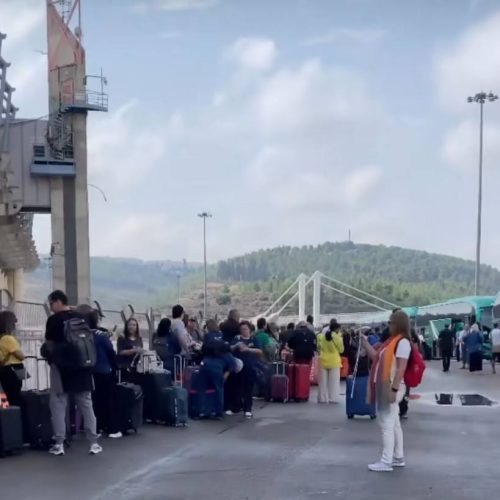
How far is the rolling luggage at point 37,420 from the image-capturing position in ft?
35.0

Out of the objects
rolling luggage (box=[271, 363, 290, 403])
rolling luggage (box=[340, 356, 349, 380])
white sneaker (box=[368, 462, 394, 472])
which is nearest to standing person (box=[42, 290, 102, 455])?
white sneaker (box=[368, 462, 394, 472])

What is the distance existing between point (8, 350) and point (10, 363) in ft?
0.54

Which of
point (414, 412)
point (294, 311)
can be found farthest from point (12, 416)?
point (294, 311)

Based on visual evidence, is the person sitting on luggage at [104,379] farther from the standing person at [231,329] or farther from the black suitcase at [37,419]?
the standing person at [231,329]

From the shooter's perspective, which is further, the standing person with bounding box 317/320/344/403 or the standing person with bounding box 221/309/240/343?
the standing person with bounding box 317/320/344/403

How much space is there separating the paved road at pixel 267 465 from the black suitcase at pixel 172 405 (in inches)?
10.7

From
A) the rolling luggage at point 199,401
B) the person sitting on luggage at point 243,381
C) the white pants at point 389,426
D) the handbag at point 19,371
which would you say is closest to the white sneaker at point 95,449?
the handbag at point 19,371

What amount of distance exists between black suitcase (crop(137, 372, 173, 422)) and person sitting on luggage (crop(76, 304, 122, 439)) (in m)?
1.20

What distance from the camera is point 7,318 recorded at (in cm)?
1072

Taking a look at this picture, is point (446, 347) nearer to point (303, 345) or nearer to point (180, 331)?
point (303, 345)

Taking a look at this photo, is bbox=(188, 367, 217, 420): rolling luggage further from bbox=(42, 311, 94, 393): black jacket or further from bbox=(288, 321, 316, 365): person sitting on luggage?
bbox=(288, 321, 316, 365): person sitting on luggage

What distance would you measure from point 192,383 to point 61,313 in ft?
14.4

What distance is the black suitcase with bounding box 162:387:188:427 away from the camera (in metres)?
12.9

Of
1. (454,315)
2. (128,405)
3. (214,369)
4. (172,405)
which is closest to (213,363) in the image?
(214,369)
